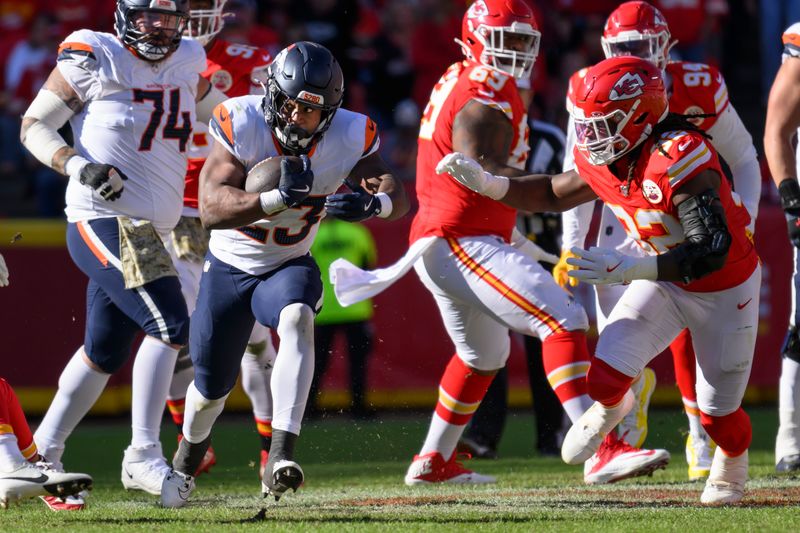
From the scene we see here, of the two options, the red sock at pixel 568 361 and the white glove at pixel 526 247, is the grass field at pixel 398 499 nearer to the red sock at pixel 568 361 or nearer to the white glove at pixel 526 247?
the red sock at pixel 568 361

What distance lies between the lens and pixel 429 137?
5805 millimetres

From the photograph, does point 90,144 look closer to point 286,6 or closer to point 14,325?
point 14,325

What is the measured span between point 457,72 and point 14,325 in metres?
3.90

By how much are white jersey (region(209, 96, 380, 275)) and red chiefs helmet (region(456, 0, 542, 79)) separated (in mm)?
1019

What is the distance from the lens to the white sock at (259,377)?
614 centimetres

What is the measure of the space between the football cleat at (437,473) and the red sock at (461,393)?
0.61 ft

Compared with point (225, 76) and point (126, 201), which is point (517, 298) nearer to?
point (126, 201)

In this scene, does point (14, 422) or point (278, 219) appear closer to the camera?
point (14, 422)

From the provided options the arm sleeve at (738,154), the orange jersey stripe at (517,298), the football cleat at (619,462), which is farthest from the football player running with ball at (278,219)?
the arm sleeve at (738,154)

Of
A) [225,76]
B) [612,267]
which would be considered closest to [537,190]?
[612,267]

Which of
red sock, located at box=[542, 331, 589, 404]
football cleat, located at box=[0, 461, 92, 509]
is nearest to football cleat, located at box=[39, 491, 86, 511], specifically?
football cleat, located at box=[0, 461, 92, 509]

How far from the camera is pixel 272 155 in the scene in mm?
4879

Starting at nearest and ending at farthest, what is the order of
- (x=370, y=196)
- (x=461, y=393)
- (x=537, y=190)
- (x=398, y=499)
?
1. (x=370, y=196)
2. (x=537, y=190)
3. (x=398, y=499)
4. (x=461, y=393)

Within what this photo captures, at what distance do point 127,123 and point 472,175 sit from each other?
5.14 ft
